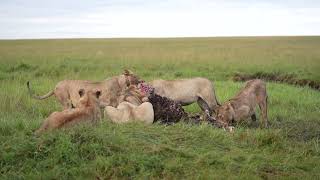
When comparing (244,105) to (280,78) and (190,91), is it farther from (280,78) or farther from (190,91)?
(280,78)

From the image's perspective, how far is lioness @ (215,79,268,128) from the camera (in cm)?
969

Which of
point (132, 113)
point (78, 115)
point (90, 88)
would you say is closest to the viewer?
point (78, 115)

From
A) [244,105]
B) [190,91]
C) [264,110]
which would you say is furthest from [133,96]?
[264,110]

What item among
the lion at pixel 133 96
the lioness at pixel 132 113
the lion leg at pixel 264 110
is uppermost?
the lion at pixel 133 96

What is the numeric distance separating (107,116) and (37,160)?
2422mm

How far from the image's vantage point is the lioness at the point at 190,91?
10469 millimetres

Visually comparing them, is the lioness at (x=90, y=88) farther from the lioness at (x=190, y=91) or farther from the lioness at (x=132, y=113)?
the lioness at (x=132, y=113)

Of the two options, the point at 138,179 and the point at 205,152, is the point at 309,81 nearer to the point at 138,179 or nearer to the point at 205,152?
the point at 205,152

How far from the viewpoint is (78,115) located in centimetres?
783

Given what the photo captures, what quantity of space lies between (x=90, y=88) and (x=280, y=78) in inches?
399

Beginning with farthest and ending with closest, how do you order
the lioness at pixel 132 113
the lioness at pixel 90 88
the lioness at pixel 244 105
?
the lioness at pixel 90 88
the lioness at pixel 244 105
the lioness at pixel 132 113

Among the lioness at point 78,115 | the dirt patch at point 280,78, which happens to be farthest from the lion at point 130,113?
the dirt patch at point 280,78

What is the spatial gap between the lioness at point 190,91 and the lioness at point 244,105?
58 centimetres

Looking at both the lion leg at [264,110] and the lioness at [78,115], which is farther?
the lion leg at [264,110]
